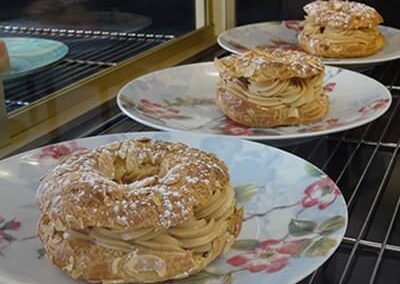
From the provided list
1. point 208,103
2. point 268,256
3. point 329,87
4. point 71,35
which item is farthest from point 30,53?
point 268,256

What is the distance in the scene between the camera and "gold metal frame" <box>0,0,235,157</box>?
0.82 metres

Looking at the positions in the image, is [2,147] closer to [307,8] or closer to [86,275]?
[86,275]

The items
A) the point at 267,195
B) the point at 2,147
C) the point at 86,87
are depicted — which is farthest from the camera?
the point at 86,87

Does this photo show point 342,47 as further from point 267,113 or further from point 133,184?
point 133,184

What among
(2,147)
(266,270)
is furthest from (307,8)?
(266,270)

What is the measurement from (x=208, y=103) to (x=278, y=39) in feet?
1.18

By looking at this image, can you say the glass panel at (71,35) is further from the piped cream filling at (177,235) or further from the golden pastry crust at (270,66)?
the piped cream filling at (177,235)

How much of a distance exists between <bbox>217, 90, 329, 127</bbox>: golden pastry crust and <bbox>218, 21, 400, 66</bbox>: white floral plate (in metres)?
0.24

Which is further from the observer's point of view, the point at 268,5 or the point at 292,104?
the point at 268,5

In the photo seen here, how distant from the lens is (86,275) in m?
0.49

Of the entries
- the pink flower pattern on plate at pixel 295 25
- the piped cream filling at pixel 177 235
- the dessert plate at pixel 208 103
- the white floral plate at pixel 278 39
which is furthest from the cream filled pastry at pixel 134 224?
the pink flower pattern on plate at pixel 295 25

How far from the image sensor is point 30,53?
0.90m

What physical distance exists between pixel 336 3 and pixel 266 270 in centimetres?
73

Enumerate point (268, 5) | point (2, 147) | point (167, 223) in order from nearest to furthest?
point (167, 223)
point (2, 147)
point (268, 5)
